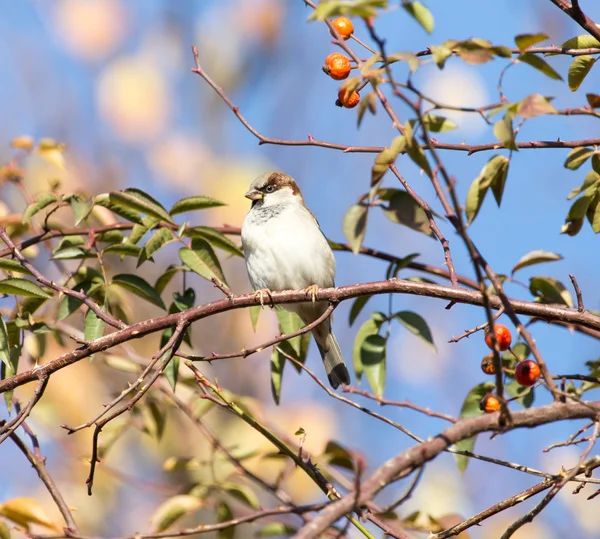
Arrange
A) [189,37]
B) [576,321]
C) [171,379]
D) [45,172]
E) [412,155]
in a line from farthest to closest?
[189,37], [45,172], [171,379], [576,321], [412,155]

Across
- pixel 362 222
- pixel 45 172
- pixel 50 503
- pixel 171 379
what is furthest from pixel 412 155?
pixel 50 503

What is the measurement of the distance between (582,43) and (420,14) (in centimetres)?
73

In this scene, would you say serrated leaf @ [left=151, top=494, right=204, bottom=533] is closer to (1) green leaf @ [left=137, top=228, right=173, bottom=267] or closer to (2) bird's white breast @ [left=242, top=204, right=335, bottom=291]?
(1) green leaf @ [left=137, top=228, right=173, bottom=267]

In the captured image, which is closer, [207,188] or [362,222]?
[362,222]

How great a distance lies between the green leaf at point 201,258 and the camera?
2.39 meters

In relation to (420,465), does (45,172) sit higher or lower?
higher

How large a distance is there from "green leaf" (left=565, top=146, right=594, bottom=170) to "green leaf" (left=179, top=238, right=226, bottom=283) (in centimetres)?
102

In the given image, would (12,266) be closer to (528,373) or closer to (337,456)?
(337,456)

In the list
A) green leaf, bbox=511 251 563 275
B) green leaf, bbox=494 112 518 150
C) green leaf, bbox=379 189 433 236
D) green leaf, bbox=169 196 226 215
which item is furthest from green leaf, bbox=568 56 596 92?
green leaf, bbox=169 196 226 215

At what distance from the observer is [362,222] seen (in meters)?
1.71

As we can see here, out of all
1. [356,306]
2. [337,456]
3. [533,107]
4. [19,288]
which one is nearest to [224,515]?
[337,456]

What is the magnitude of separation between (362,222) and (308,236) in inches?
69.1

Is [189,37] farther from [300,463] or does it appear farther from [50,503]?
[300,463]

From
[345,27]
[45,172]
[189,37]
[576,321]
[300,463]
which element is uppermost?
[189,37]
